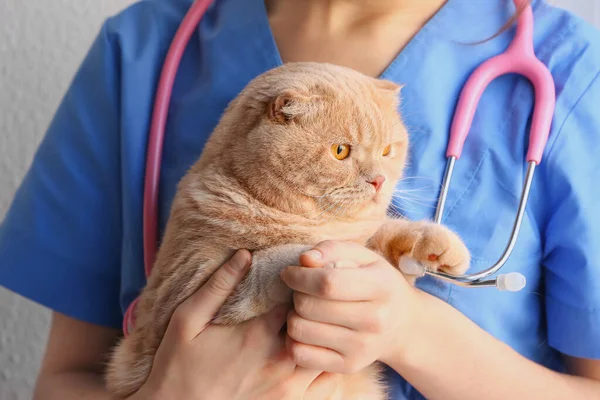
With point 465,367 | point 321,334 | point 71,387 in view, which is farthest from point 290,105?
point 71,387

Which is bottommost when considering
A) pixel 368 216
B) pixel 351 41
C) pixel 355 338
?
pixel 355 338

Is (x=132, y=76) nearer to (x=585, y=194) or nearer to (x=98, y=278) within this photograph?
(x=98, y=278)

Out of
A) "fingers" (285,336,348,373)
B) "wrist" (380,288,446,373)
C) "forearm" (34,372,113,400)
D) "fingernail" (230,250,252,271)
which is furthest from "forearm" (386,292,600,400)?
"forearm" (34,372,113,400)

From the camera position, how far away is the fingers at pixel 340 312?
0.65 metres

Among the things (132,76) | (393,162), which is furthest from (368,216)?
(132,76)

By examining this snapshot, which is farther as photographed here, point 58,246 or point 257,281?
point 58,246

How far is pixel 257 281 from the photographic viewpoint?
68 centimetres

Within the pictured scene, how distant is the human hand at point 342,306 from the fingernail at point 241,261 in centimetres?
6

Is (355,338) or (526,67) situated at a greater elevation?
(526,67)

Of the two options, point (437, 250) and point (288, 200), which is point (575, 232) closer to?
point (437, 250)

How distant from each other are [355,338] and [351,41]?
478 mm

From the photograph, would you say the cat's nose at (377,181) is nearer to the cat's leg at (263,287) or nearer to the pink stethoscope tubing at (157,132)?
the cat's leg at (263,287)

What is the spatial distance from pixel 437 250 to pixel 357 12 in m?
0.45

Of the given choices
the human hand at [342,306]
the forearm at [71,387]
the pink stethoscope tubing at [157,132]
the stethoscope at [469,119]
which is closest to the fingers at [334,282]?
the human hand at [342,306]
